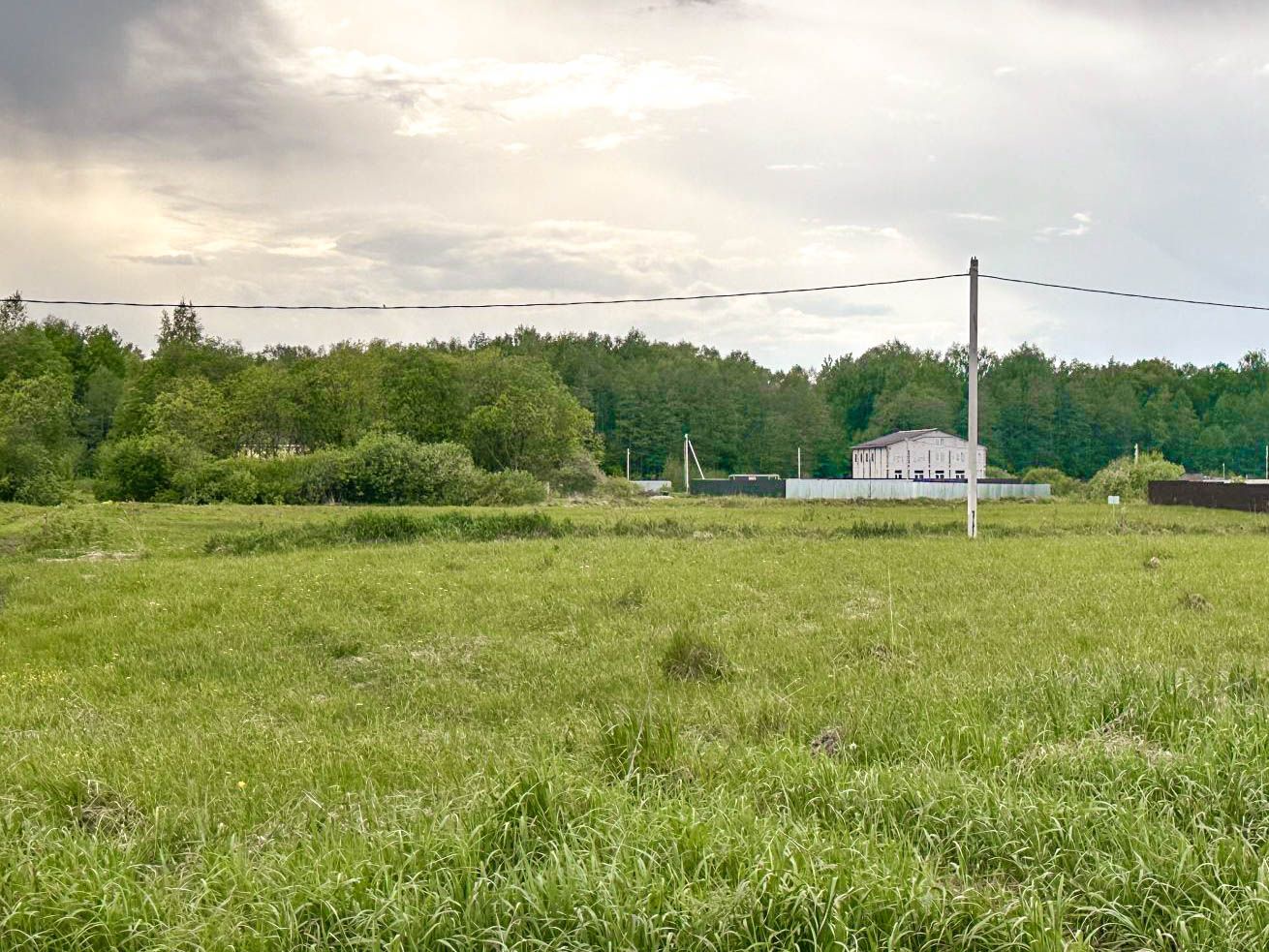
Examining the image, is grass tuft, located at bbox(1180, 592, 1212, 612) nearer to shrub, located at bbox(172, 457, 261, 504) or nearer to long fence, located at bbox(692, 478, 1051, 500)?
long fence, located at bbox(692, 478, 1051, 500)

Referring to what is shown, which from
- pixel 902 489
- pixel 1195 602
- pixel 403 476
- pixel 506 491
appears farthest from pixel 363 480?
pixel 1195 602

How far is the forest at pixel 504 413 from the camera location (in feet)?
158

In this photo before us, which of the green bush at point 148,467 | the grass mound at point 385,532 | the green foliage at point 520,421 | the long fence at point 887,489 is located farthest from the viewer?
the green foliage at point 520,421

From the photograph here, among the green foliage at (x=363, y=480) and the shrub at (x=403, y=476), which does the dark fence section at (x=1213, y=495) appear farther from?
the shrub at (x=403, y=476)

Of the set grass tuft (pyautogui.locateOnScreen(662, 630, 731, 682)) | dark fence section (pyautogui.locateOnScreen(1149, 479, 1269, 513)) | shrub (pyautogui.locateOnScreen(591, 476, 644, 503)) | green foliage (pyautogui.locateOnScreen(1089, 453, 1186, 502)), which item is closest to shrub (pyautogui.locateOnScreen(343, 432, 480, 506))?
shrub (pyautogui.locateOnScreen(591, 476, 644, 503))

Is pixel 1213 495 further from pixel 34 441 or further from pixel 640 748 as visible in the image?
pixel 34 441

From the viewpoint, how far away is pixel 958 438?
74.8m

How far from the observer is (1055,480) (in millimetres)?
63062

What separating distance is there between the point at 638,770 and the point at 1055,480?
208 ft

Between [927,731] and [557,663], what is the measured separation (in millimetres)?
5170

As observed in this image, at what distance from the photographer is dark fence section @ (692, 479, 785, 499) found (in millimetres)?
66312

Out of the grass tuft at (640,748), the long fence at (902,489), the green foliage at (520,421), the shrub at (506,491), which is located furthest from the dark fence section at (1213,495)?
the grass tuft at (640,748)

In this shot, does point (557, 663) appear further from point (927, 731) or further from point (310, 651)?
point (927, 731)

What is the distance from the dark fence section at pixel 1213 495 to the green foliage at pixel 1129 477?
5.44 meters
